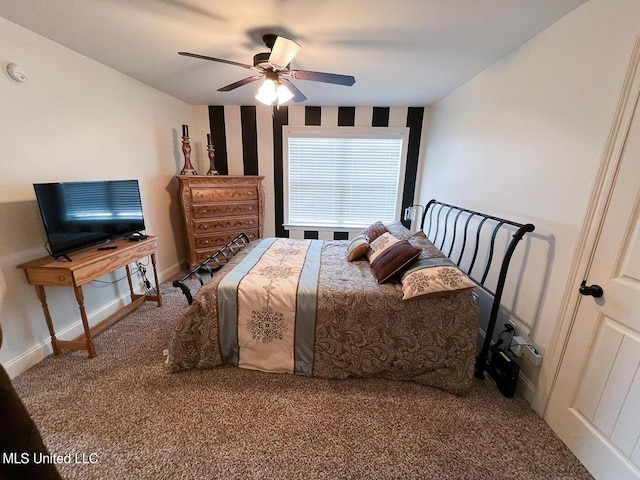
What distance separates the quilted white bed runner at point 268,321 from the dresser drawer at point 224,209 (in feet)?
6.03

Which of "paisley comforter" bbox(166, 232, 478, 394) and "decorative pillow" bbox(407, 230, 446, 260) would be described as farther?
"decorative pillow" bbox(407, 230, 446, 260)

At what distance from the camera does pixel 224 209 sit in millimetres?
3584

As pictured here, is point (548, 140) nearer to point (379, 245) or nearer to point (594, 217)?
point (594, 217)

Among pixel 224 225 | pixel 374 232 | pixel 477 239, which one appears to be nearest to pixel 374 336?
pixel 477 239

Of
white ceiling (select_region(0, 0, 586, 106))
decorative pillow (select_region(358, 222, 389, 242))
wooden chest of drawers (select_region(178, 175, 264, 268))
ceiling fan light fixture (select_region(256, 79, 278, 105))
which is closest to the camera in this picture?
white ceiling (select_region(0, 0, 586, 106))

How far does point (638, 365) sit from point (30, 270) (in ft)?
11.7

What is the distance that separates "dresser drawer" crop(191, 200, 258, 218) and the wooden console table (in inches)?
39.1

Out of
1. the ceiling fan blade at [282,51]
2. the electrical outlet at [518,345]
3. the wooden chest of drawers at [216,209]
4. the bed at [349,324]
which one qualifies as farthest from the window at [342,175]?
the electrical outlet at [518,345]

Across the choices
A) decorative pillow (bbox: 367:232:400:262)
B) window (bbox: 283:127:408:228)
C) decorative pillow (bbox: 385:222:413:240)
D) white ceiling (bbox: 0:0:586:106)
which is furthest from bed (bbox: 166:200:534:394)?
window (bbox: 283:127:408:228)

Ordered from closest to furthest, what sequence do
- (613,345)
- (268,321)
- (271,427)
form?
(613,345) < (271,427) < (268,321)

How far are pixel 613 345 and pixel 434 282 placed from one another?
2.78 feet

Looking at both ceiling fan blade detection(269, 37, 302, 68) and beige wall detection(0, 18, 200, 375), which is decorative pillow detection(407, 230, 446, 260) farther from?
beige wall detection(0, 18, 200, 375)

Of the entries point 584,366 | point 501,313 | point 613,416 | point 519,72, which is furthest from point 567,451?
point 519,72

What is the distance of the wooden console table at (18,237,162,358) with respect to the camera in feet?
6.00
